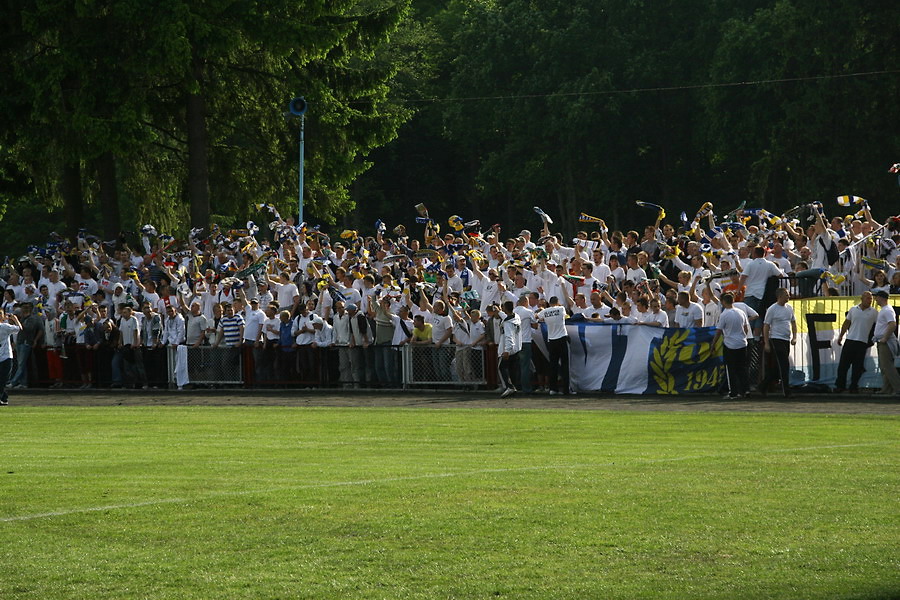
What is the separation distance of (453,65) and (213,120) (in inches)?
1681

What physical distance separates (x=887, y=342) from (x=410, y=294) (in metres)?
9.77

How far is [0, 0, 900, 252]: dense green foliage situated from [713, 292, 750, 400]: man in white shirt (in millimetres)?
21749

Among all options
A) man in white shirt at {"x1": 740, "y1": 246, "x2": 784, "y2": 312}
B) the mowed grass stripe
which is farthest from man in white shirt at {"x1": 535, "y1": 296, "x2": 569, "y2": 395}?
the mowed grass stripe

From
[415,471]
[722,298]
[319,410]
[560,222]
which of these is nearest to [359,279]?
[319,410]

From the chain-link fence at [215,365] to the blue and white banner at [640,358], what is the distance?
7.14m

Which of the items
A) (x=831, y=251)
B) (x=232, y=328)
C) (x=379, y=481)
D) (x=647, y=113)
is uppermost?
(x=647, y=113)

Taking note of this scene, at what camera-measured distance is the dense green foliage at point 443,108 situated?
42875mm

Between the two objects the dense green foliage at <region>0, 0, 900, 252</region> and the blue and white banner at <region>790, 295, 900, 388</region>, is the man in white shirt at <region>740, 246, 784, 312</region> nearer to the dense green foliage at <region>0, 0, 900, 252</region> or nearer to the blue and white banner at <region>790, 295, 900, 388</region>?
the blue and white banner at <region>790, 295, 900, 388</region>

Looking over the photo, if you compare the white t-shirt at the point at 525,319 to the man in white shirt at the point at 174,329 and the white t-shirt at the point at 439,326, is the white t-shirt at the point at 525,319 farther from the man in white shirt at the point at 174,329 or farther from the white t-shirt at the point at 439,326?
the man in white shirt at the point at 174,329

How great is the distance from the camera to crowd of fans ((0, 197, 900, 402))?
86.7ft

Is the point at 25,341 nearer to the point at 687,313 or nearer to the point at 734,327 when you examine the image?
the point at 687,313

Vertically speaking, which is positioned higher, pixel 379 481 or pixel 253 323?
pixel 253 323

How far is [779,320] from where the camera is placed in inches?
950

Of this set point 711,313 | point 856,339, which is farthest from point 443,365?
point 856,339
